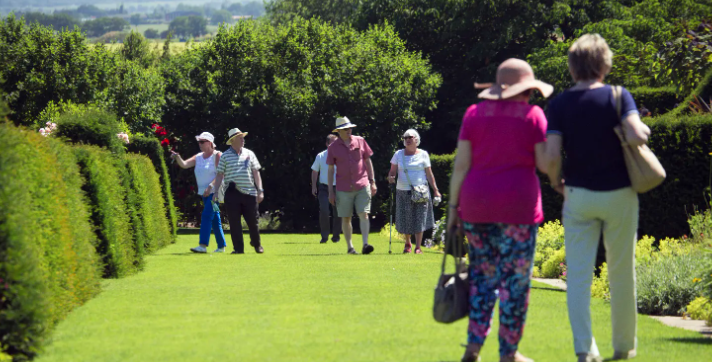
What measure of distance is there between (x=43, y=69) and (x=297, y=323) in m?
35.0

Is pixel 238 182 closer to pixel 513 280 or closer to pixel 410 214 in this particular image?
pixel 410 214

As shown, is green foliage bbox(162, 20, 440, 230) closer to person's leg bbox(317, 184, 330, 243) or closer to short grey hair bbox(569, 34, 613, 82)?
person's leg bbox(317, 184, 330, 243)

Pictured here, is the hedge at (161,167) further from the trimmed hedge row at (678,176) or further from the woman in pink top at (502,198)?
the woman in pink top at (502,198)

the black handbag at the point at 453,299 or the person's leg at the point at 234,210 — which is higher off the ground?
the black handbag at the point at 453,299

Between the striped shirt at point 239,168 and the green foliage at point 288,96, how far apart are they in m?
10.5

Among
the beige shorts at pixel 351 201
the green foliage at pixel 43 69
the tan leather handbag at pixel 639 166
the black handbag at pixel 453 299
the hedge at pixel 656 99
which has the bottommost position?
the beige shorts at pixel 351 201

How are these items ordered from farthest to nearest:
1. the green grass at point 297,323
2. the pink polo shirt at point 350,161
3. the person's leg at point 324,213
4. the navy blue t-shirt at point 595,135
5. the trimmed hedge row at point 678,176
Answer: the person's leg at point 324,213 → the pink polo shirt at point 350,161 → the trimmed hedge row at point 678,176 → the green grass at point 297,323 → the navy blue t-shirt at point 595,135

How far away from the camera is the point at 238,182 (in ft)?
50.1

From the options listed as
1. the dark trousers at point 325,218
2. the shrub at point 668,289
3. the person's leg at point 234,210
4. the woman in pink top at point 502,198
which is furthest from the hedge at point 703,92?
the woman in pink top at point 502,198

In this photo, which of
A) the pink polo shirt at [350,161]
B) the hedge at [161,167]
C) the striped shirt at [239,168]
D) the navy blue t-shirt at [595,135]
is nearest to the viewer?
Result: the navy blue t-shirt at [595,135]

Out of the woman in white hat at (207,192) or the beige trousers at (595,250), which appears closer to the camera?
the beige trousers at (595,250)

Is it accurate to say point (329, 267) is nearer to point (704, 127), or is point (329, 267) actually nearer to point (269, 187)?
point (704, 127)

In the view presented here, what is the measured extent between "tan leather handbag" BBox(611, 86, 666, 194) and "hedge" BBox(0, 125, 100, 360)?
394 cm

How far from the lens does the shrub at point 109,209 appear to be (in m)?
10.8
